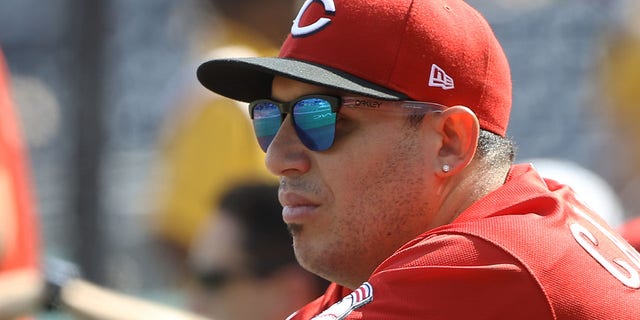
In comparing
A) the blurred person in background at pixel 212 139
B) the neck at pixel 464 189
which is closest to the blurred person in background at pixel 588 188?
the blurred person in background at pixel 212 139

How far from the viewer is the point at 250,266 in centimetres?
392

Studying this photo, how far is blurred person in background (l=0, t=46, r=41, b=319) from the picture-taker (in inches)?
133

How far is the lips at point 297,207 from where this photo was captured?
244 centimetres

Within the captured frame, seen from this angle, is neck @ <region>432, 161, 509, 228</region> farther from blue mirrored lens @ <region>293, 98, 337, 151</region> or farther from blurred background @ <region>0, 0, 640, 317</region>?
blurred background @ <region>0, 0, 640, 317</region>

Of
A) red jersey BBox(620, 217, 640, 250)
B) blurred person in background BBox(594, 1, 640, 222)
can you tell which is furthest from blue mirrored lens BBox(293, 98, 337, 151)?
blurred person in background BBox(594, 1, 640, 222)

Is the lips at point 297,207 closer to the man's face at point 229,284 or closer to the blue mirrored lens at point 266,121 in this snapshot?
the blue mirrored lens at point 266,121

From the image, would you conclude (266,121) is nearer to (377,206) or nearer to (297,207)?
(297,207)

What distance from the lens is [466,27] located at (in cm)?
243

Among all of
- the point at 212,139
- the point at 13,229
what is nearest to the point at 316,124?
→ the point at 13,229

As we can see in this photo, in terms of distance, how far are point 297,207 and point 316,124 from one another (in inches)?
7.5

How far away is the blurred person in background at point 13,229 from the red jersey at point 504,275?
152 centimetres

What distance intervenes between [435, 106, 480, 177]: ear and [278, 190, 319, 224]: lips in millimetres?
276

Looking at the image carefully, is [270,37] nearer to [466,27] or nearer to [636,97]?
[466,27]

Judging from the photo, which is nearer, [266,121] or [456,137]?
[456,137]
